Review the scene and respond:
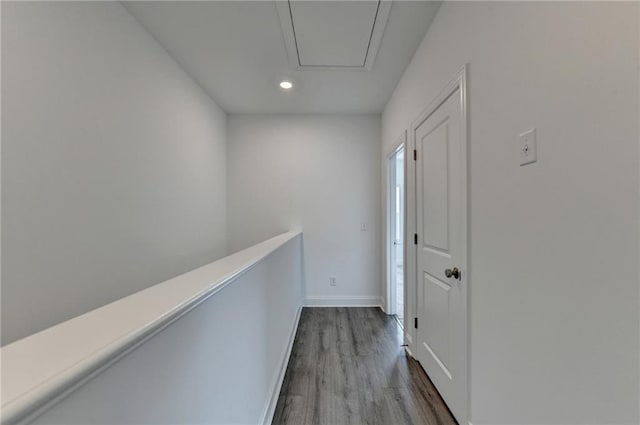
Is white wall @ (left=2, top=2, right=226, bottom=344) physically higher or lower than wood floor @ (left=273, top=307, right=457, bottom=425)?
higher

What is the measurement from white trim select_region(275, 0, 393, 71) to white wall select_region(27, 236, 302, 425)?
1.60 metres

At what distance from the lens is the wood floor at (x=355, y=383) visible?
1.72 m

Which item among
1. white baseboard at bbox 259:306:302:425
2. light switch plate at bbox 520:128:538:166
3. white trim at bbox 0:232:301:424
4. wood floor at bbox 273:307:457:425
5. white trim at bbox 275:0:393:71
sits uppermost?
white trim at bbox 275:0:393:71

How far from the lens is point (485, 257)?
1361 millimetres

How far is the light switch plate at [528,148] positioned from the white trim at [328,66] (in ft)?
4.20

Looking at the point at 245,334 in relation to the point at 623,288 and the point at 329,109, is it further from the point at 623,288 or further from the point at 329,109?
the point at 329,109

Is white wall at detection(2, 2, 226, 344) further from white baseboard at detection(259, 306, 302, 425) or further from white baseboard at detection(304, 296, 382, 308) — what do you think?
white baseboard at detection(304, 296, 382, 308)

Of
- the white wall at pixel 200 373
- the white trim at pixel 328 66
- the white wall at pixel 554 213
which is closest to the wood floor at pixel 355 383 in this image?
the white wall at pixel 200 373

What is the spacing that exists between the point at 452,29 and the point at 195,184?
257 cm

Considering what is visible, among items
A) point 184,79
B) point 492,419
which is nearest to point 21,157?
point 184,79

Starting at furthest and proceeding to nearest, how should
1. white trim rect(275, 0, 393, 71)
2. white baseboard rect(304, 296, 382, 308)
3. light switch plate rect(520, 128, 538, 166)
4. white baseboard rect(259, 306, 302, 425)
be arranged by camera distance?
white baseboard rect(304, 296, 382, 308) → white trim rect(275, 0, 393, 71) → white baseboard rect(259, 306, 302, 425) → light switch plate rect(520, 128, 538, 166)

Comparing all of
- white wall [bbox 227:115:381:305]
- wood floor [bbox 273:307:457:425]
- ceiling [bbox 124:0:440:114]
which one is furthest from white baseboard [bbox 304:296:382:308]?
ceiling [bbox 124:0:440:114]

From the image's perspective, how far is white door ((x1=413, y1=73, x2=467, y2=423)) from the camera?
157 centimetres

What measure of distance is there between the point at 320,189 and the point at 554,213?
299cm
